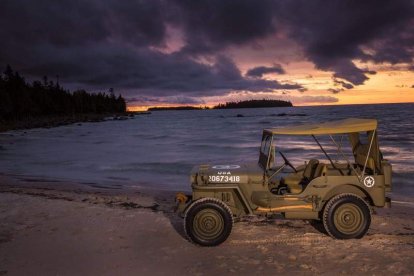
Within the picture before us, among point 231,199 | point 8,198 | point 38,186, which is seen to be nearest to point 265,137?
point 231,199

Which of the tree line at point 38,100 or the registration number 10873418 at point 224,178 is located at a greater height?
the tree line at point 38,100

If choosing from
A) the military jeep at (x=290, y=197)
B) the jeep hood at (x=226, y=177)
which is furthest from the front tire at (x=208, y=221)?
the jeep hood at (x=226, y=177)

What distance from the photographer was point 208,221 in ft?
23.0

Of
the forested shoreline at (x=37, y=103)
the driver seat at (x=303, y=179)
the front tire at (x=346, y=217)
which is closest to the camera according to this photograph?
the front tire at (x=346, y=217)

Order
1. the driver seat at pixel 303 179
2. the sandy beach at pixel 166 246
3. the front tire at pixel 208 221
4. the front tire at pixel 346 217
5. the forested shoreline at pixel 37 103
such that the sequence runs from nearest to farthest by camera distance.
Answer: the sandy beach at pixel 166 246 → the front tire at pixel 208 221 → the front tire at pixel 346 217 → the driver seat at pixel 303 179 → the forested shoreline at pixel 37 103

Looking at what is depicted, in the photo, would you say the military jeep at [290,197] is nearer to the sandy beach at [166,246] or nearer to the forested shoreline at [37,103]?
the sandy beach at [166,246]

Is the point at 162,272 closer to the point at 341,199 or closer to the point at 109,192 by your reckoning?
the point at 341,199

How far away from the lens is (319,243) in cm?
703

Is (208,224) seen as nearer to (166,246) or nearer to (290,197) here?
(166,246)

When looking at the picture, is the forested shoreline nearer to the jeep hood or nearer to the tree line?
the tree line

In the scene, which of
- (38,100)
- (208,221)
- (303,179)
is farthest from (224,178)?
(38,100)

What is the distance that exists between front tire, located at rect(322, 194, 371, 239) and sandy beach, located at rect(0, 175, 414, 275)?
180mm

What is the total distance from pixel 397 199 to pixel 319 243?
21.1ft

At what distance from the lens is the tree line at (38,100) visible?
7420 cm
